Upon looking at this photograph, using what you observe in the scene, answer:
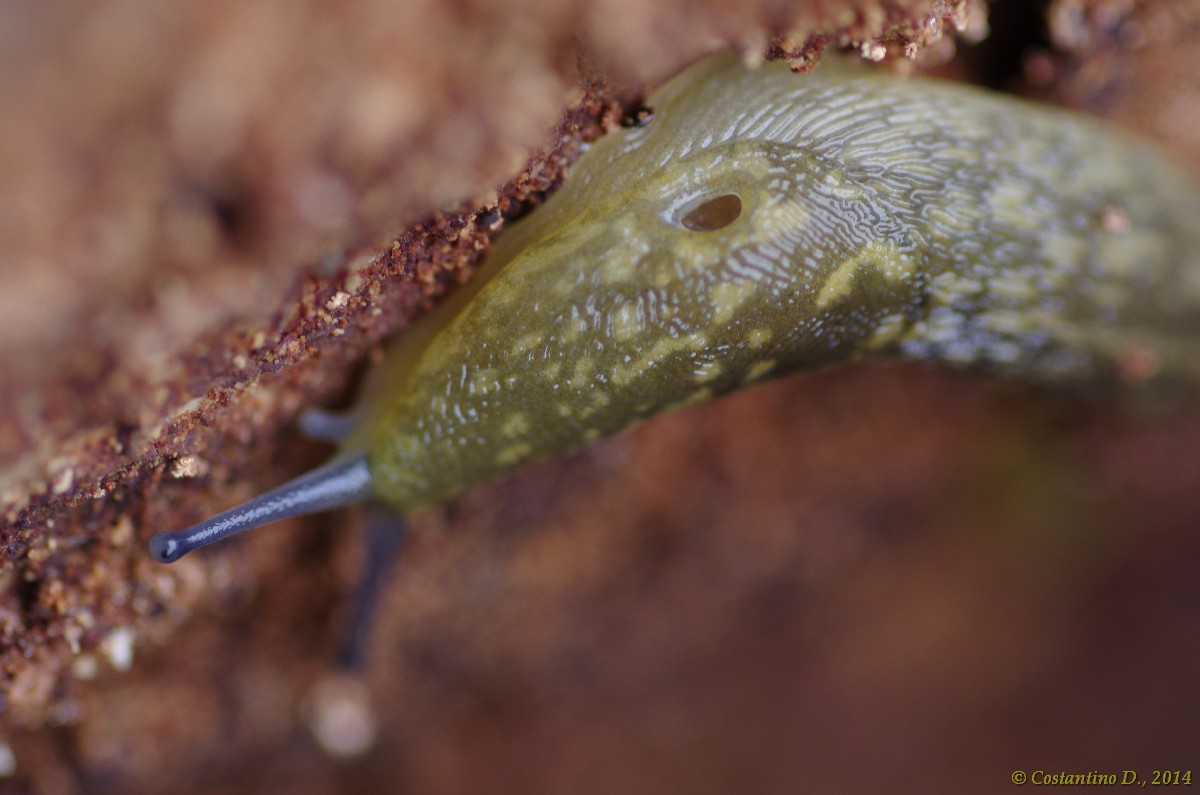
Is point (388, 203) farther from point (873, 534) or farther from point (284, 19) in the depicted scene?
point (873, 534)

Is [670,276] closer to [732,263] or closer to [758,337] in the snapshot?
[732,263]

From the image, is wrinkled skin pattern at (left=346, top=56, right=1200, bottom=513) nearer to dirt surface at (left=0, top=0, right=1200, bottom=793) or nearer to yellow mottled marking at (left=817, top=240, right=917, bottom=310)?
yellow mottled marking at (left=817, top=240, right=917, bottom=310)

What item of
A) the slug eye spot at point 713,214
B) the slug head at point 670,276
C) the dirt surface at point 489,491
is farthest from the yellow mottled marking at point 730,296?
the dirt surface at point 489,491

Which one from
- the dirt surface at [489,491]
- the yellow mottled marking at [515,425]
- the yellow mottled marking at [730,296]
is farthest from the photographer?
the yellow mottled marking at [515,425]

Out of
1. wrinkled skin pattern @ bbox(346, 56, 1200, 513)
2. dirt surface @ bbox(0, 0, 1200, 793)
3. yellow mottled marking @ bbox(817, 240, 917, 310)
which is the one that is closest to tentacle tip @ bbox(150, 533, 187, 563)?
dirt surface @ bbox(0, 0, 1200, 793)

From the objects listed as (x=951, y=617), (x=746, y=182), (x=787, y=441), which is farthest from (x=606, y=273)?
(x=951, y=617)

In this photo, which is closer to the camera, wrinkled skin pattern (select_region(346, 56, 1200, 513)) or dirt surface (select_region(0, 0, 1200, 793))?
dirt surface (select_region(0, 0, 1200, 793))

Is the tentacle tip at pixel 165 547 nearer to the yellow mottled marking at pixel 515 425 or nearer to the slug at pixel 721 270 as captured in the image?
the slug at pixel 721 270
